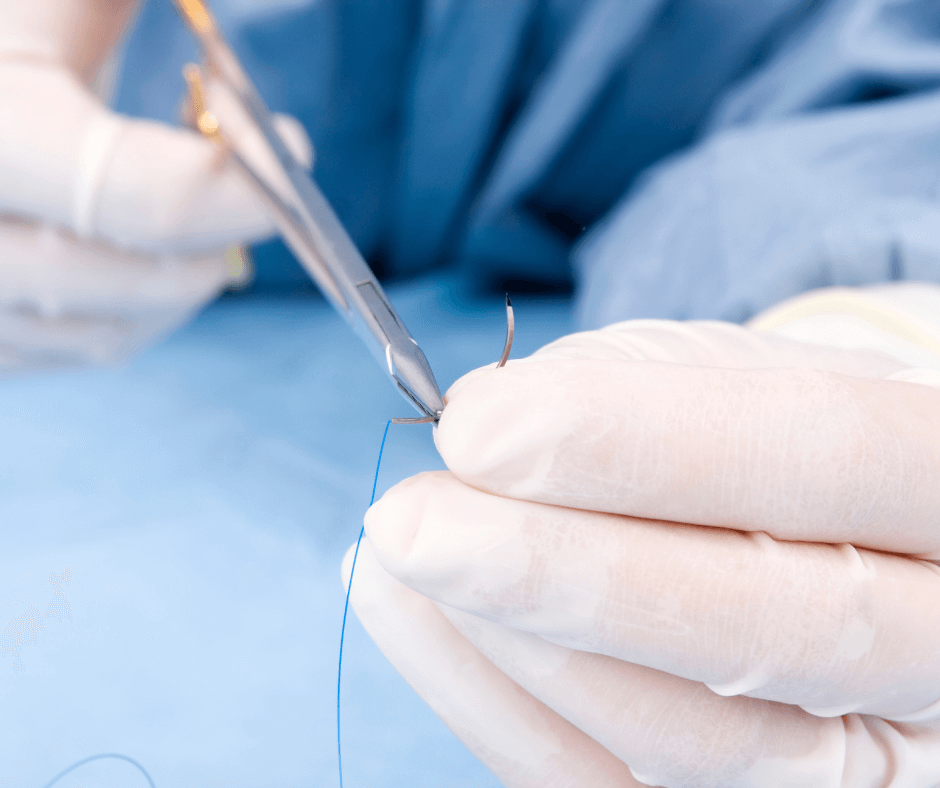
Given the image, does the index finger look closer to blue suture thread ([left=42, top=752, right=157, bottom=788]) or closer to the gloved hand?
blue suture thread ([left=42, top=752, right=157, bottom=788])

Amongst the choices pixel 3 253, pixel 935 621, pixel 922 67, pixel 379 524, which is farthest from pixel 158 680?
pixel 922 67

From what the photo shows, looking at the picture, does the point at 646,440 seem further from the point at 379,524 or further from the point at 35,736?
the point at 35,736

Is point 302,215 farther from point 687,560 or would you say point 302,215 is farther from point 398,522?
point 687,560

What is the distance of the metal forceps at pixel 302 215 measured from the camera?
1.60 ft

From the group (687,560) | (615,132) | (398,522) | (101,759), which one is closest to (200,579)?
(101,759)

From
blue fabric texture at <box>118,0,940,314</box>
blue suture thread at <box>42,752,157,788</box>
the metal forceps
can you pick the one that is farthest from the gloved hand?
blue suture thread at <box>42,752,157,788</box>

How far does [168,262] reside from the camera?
1.19 metres

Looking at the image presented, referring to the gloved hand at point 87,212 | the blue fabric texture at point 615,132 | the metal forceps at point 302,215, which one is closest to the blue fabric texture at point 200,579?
the gloved hand at point 87,212

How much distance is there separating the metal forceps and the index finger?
0.05 meters

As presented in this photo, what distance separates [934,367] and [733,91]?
93 cm

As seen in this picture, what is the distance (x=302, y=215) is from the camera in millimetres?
678

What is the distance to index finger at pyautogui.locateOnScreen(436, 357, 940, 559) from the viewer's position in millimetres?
468

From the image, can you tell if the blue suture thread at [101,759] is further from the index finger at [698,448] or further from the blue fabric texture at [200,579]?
the index finger at [698,448]

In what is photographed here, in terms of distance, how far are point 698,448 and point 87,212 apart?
984 mm
